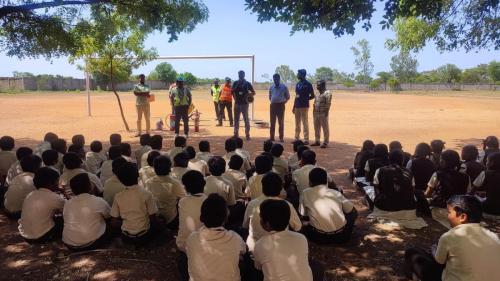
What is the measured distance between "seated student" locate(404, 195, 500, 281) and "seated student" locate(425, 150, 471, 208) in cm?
192

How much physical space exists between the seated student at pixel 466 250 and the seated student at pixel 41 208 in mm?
3873

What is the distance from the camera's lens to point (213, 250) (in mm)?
3109

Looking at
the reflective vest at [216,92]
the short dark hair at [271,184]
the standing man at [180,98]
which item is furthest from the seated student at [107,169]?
the reflective vest at [216,92]

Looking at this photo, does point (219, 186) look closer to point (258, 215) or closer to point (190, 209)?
point (190, 209)

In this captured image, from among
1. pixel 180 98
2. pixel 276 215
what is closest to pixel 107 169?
pixel 276 215

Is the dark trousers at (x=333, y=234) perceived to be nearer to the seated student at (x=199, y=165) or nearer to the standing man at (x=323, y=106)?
the seated student at (x=199, y=165)

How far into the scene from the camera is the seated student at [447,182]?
500 cm

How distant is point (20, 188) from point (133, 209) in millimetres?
1812

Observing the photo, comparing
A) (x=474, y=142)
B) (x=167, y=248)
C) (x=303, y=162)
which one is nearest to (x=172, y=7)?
(x=303, y=162)

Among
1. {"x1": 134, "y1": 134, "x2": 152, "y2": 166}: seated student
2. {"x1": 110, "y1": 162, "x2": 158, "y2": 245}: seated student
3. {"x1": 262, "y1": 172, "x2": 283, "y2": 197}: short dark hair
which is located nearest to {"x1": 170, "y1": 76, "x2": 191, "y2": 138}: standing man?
{"x1": 134, "y1": 134, "x2": 152, "y2": 166}: seated student

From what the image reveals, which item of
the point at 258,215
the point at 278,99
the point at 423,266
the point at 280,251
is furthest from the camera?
the point at 278,99

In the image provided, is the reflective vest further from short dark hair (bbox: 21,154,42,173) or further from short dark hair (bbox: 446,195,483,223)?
short dark hair (bbox: 446,195,483,223)

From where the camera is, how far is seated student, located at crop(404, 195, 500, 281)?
117 inches

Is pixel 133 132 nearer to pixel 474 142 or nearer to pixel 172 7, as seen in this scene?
pixel 172 7
